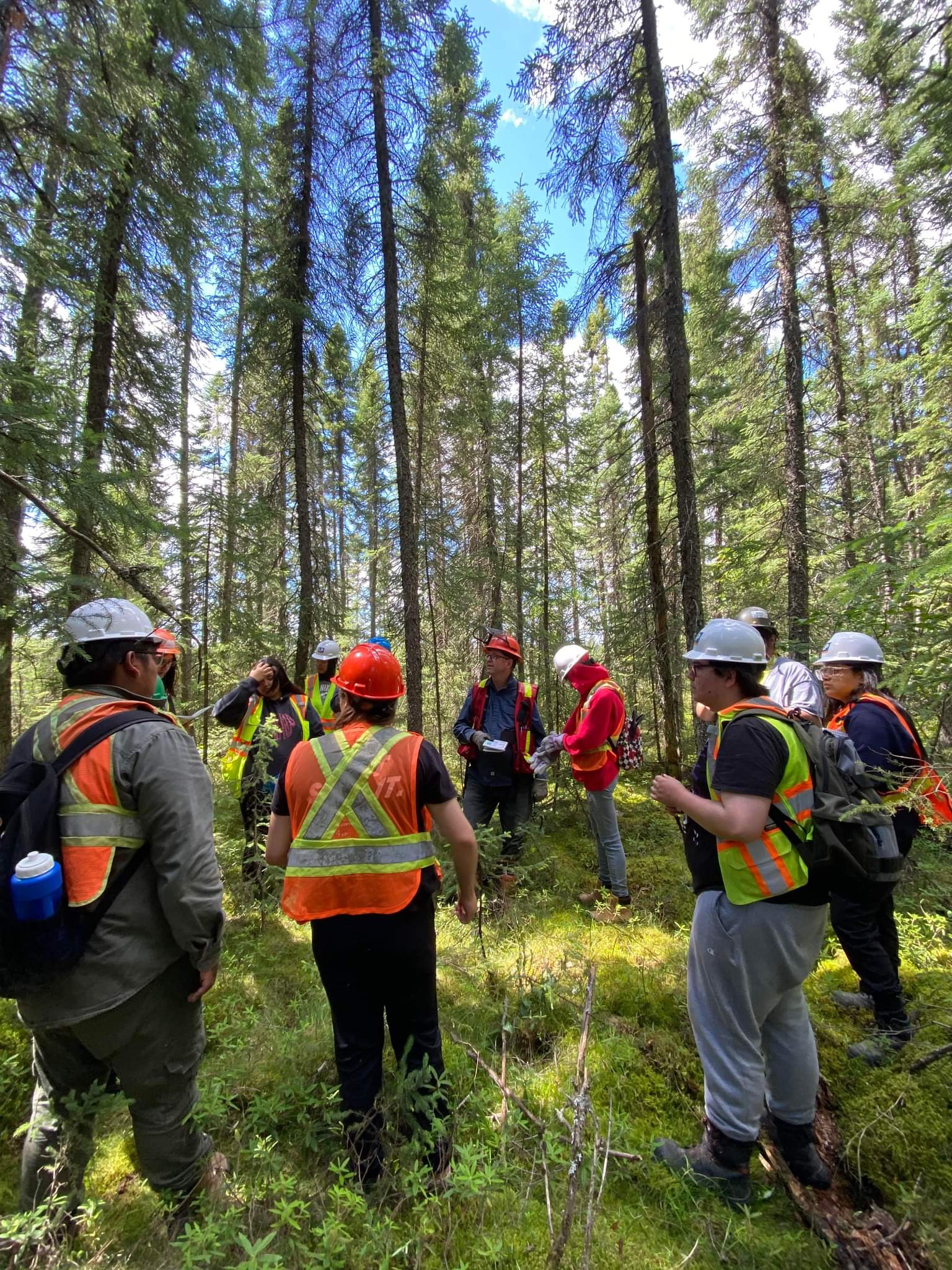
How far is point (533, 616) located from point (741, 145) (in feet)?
30.6

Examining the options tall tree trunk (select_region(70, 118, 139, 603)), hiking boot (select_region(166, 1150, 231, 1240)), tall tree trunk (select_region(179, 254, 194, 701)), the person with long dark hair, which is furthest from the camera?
tall tree trunk (select_region(179, 254, 194, 701))

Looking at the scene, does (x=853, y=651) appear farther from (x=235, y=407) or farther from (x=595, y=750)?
(x=235, y=407)

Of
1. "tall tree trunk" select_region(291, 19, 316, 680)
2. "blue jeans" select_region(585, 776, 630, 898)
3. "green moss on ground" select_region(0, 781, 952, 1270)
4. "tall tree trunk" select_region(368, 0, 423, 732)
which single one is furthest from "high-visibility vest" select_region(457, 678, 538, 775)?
"tall tree trunk" select_region(291, 19, 316, 680)

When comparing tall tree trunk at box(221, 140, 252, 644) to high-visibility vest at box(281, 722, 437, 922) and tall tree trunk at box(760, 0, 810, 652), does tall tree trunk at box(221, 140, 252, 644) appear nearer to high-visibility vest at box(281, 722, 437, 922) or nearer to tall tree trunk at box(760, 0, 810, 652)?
high-visibility vest at box(281, 722, 437, 922)

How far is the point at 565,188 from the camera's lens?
700 cm

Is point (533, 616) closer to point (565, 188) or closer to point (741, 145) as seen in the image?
point (565, 188)

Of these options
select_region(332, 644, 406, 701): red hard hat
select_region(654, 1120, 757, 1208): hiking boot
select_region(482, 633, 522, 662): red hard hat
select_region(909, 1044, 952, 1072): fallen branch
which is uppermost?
select_region(482, 633, 522, 662): red hard hat

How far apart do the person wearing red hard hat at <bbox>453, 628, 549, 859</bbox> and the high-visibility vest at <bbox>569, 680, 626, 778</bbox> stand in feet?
1.74

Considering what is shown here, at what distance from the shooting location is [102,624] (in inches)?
85.4

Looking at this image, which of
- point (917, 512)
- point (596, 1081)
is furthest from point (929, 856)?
point (917, 512)

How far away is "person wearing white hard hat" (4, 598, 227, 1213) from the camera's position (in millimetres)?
1815

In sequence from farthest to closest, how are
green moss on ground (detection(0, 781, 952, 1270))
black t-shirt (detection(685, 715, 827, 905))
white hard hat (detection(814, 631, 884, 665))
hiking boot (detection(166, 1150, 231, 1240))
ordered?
1. white hard hat (detection(814, 631, 884, 665))
2. black t-shirt (detection(685, 715, 827, 905))
3. hiking boot (detection(166, 1150, 231, 1240))
4. green moss on ground (detection(0, 781, 952, 1270))

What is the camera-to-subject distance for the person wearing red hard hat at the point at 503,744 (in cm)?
524

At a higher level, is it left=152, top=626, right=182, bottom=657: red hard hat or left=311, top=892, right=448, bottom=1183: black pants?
left=152, top=626, right=182, bottom=657: red hard hat
